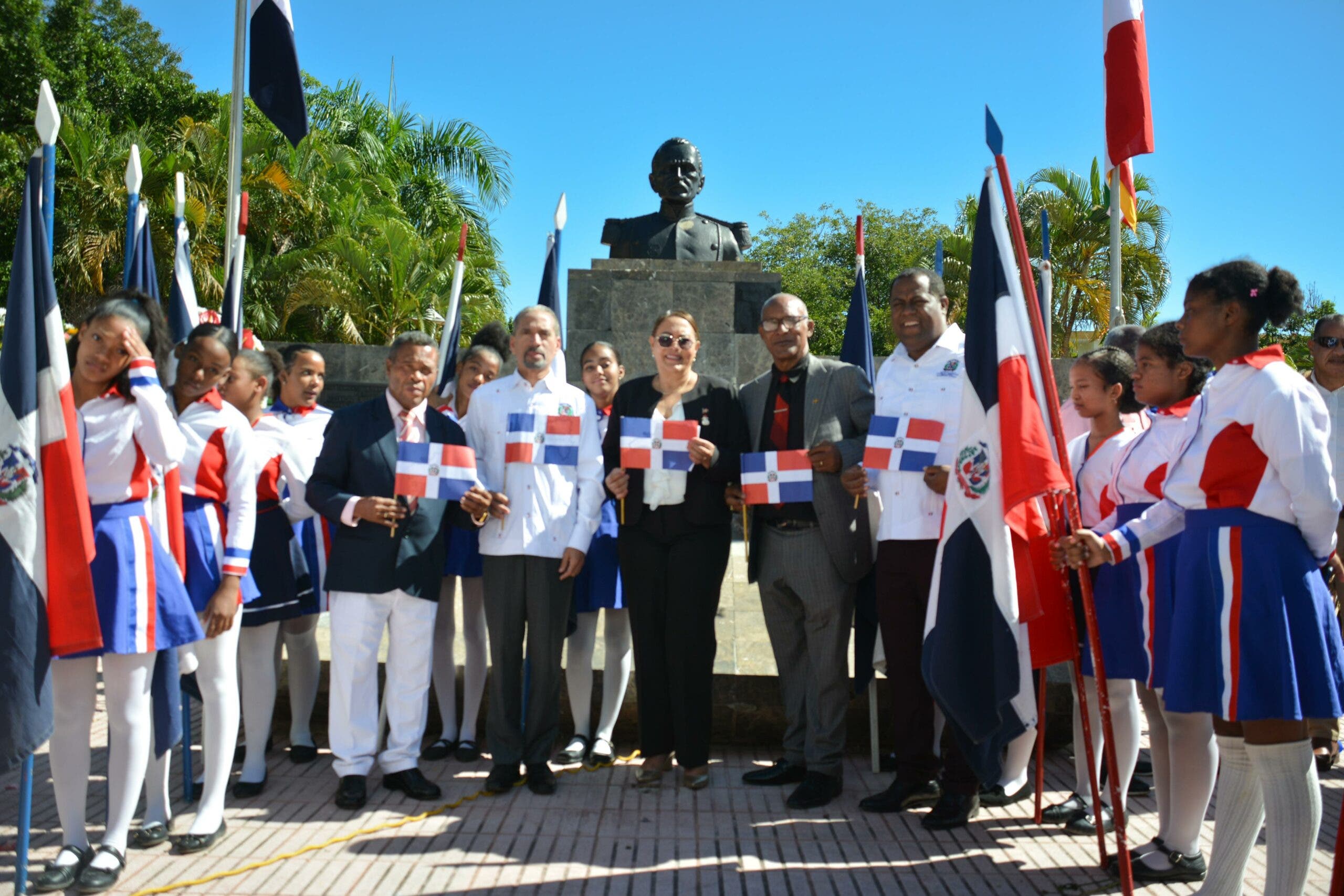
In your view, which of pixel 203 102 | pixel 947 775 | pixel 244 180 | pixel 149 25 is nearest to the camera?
pixel 947 775

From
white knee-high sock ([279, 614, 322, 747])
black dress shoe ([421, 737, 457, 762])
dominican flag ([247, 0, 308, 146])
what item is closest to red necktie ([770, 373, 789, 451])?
black dress shoe ([421, 737, 457, 762])

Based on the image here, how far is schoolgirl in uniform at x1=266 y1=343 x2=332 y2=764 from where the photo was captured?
17.0 feet

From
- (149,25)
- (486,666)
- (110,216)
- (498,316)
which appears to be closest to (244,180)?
(110,216)

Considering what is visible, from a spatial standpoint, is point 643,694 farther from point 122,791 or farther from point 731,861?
point 122,791

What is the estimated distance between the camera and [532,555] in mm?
4836

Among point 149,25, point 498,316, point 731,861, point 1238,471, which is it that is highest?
point 149,25

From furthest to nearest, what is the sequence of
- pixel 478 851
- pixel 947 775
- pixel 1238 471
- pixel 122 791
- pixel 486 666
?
pixel 486 666 < pixel 947 775 < pixel 478 851 < pixel 122 791 < pixel 1238 471

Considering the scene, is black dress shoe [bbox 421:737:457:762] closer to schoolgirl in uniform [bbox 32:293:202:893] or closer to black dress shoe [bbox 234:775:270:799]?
black dress shoe [bbox 234:775:270:799]

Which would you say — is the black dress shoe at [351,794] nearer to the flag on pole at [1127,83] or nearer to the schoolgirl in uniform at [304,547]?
the schoolgirl in uniform at [304,547]

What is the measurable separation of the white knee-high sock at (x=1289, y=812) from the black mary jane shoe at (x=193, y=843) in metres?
3.71

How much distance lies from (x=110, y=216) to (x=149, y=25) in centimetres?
1580

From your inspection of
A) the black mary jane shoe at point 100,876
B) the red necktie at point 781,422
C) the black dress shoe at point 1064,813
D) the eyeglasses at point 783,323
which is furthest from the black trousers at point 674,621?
the black mary jane shoe at point 100,876

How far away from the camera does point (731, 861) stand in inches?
157

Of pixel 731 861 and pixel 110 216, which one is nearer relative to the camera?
pixel 731 861
